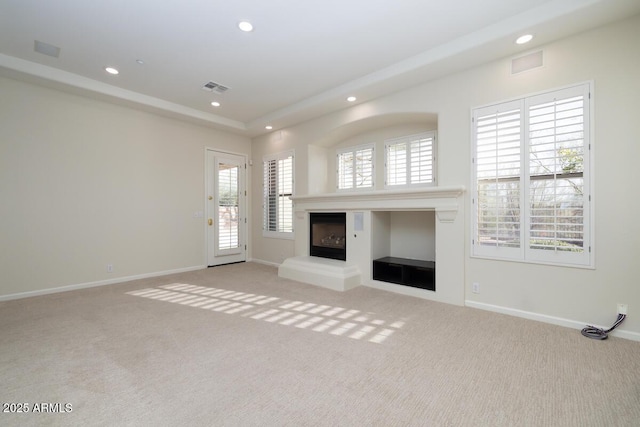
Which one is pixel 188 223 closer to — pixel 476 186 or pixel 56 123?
pixel 56 123

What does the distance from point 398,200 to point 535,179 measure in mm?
1606

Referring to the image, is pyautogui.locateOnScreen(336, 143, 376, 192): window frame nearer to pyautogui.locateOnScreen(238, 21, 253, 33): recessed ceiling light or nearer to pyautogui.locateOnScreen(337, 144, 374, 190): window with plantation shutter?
pyautogui.locateOnScreen(337, 144, 374, 190): window with plantation shutter

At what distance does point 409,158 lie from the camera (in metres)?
4.68

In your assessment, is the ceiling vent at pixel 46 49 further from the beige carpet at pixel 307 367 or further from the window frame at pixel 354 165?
the window frame at pixel 354 165

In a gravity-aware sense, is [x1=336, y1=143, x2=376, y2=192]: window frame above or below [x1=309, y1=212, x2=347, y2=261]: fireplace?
above

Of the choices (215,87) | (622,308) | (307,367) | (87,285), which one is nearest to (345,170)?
(215,87)

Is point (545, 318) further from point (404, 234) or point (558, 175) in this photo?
point (404, 234)

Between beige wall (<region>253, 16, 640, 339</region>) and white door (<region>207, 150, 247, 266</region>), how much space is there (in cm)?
438

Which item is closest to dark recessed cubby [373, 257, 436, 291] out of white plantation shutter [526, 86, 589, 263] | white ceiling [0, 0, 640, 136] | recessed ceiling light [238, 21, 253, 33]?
white plantation shutter [526, 86, 589, 263]

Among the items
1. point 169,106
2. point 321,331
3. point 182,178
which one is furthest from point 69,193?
point 321,331

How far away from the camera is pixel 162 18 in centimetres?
285

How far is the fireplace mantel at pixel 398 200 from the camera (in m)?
3.64

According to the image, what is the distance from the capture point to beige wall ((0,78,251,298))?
3.93 meters

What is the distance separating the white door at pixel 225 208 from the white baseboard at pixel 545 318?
476cm
